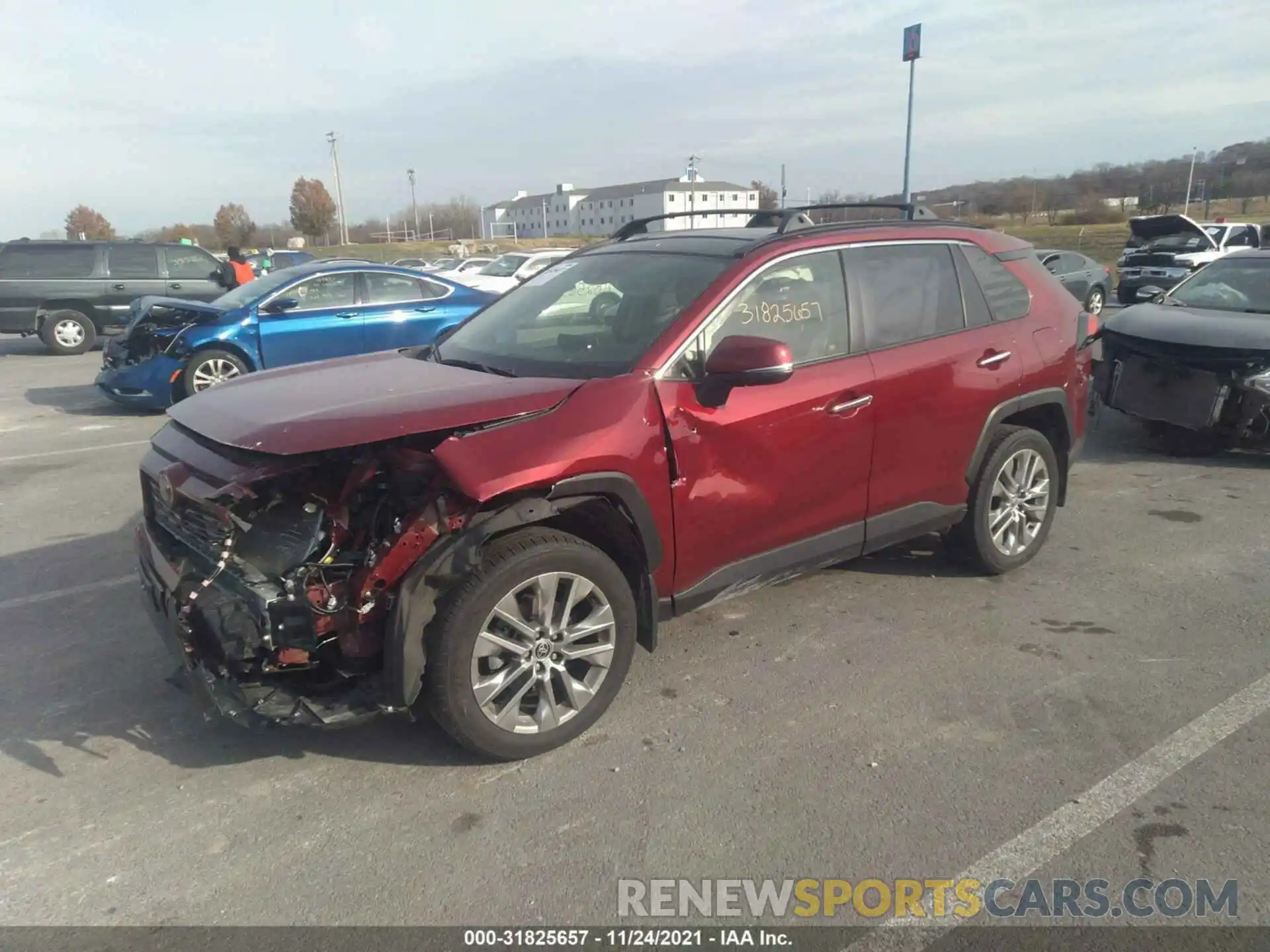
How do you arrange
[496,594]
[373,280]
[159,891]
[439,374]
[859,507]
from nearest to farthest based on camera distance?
[159,891] → [496,594] → [439,374] → [859,507] → [373,280]

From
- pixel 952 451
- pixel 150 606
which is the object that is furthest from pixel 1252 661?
pixel 150 606

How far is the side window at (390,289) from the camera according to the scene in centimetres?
1054

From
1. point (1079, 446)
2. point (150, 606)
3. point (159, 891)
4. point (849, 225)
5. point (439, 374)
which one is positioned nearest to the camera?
point (159, 891)

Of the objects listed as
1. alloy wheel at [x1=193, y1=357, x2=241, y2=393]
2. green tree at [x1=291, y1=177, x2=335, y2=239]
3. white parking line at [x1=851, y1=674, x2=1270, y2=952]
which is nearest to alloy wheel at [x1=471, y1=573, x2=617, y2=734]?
white parking line at [x1=851, y1=674, x2=1270, y2=952]

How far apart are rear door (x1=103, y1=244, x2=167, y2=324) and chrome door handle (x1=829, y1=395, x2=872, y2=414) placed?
15.0 metres

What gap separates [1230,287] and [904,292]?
545 cm

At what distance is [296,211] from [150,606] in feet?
271

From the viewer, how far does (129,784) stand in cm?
318

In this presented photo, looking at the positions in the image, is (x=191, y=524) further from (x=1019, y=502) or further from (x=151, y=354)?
(x=151, y=354)

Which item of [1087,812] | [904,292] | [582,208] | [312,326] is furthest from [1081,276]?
[582,208]

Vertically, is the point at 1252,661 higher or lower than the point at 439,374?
lower

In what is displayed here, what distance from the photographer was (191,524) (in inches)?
133

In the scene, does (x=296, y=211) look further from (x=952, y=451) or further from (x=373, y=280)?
(x=952, y=451)

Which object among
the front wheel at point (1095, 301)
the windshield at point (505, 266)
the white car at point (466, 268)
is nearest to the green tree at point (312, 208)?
the white car at point (466, 268)
